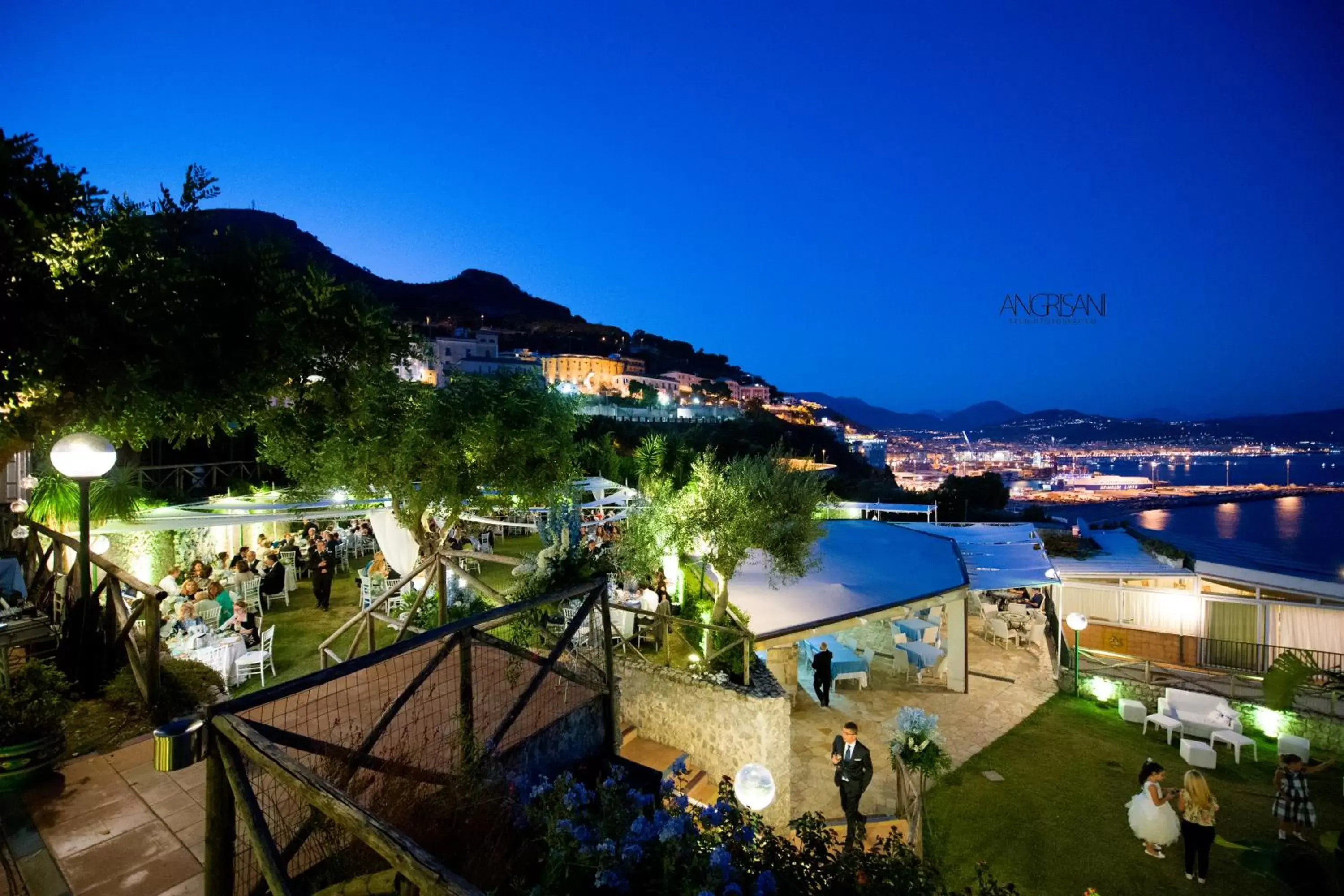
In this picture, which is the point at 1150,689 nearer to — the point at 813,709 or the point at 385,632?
the point at 813,709

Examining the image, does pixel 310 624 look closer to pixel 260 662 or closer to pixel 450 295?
pixel 260 662

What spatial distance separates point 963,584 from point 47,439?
1453 centimetres

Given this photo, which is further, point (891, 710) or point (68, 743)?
point (891, 710)

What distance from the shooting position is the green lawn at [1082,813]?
7.65m

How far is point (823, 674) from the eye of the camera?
39.1ft

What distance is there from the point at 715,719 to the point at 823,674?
3908mm

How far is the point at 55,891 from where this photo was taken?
3352 millimetres

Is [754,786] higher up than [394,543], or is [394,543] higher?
[394,543]

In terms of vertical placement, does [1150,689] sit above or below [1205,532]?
above

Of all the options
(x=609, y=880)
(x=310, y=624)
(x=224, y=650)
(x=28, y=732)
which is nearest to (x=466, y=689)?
(x=609, y=880)

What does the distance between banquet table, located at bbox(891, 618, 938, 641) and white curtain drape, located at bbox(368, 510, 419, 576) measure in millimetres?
10640

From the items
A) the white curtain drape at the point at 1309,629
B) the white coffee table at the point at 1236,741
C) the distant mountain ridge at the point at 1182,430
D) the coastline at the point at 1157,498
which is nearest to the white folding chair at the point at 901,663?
the white coffee table at the point at 1236,741

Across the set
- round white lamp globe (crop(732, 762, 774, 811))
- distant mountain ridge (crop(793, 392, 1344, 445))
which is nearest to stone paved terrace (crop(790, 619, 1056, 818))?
round white lamp globe (crop(732, 762, 774, 811))

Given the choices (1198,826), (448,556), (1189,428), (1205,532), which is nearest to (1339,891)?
(1198,826)
